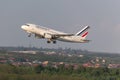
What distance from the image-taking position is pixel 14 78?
625 feet

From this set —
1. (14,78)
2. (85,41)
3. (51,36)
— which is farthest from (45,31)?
(14,78)

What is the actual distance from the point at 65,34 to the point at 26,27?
11542 mm

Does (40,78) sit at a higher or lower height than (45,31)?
lower

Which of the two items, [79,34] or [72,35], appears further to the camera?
[79,34]

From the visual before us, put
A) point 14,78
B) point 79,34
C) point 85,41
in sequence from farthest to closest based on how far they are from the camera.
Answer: point 14,78
point 79,34
point 85,41

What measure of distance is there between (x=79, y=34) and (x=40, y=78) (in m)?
41.2

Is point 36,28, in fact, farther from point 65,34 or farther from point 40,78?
point 40,78

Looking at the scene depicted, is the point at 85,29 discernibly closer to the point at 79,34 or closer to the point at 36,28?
the point at 79,34

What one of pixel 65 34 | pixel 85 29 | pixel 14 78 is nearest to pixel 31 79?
pixel 14 78

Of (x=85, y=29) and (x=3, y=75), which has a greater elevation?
(x=85, y=29)

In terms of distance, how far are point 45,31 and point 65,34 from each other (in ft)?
→ 18.8

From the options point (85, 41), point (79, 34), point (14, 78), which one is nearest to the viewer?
point (85, 41)

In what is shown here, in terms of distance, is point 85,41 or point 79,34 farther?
point 79,34

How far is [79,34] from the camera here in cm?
16400
